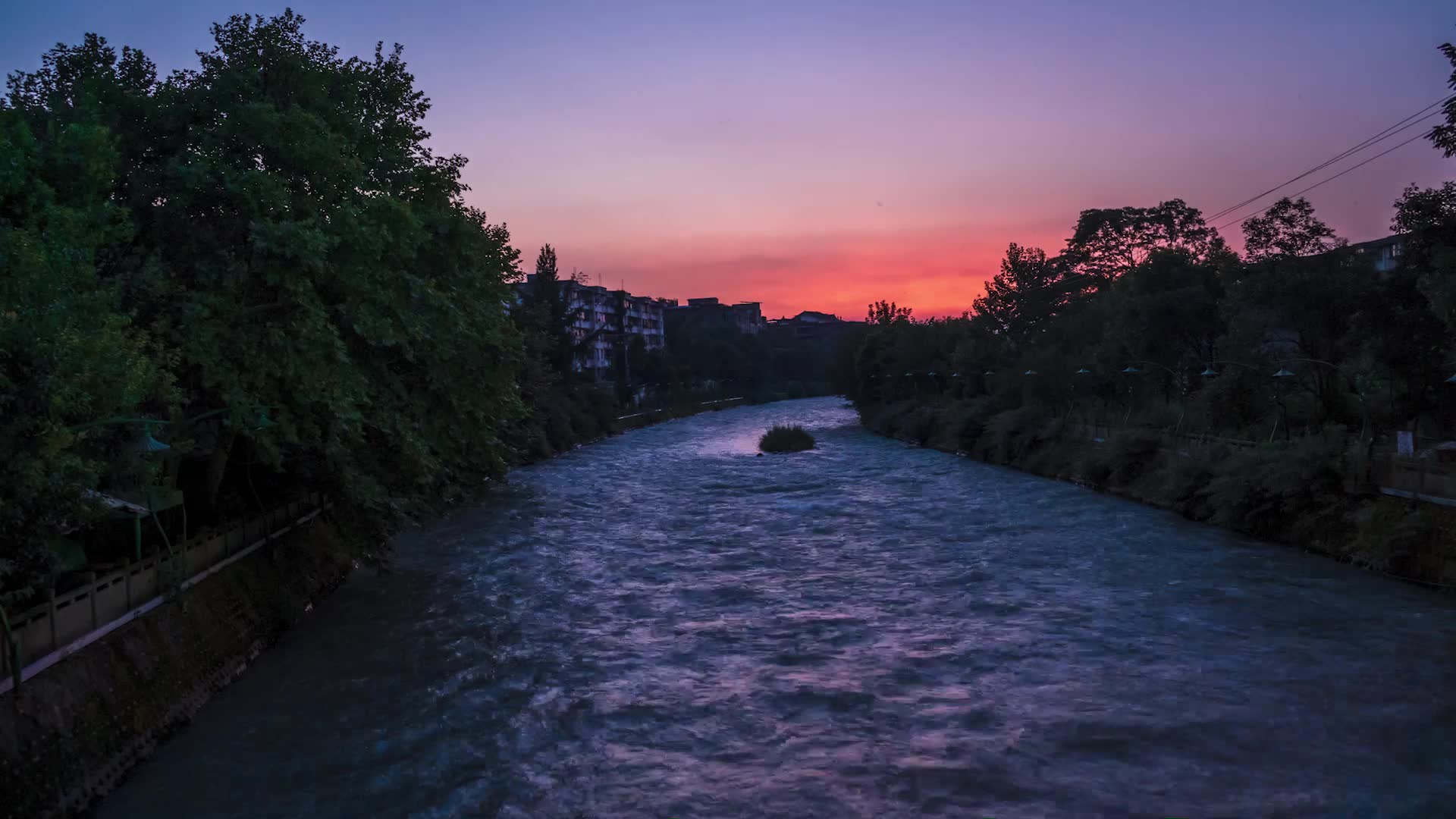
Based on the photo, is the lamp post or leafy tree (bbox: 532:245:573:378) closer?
the lamp post

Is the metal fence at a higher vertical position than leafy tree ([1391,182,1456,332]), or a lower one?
lower

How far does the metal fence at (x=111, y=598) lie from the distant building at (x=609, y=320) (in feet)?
296

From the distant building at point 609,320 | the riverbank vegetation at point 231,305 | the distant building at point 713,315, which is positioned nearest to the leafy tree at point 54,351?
the riverbank vegetation at point 231,305

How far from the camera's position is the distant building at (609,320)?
124 metres

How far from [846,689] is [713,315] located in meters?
173

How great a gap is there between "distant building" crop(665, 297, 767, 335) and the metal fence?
15681 centimetres

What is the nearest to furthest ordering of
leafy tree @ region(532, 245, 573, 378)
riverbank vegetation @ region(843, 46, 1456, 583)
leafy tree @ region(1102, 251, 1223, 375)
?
1. riverbank vegetation @ region(843, 46, 1456, 583)
2. leafy tree @ region(1102, 251, 1223, 375)
3. leafy tree @ region(532, 245, 573, 378)

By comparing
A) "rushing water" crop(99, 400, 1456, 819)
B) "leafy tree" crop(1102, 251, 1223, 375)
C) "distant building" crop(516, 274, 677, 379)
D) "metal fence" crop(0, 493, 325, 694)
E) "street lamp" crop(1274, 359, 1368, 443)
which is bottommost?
"rushing water" crop(99, 400, 1456, 819)

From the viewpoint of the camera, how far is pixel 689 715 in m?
15.9

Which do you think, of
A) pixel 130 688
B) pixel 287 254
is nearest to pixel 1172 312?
pixel 287 254

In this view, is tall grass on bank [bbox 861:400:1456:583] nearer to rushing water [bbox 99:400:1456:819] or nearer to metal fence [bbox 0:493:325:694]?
rushing water [bbox 99:400:1456:819]

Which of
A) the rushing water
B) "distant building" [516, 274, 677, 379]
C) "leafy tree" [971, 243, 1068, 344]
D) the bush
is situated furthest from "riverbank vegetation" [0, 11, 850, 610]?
"distant building" [516, 274, 677, 379]

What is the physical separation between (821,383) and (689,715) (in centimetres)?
15852

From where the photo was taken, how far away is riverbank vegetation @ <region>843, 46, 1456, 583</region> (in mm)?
24531
